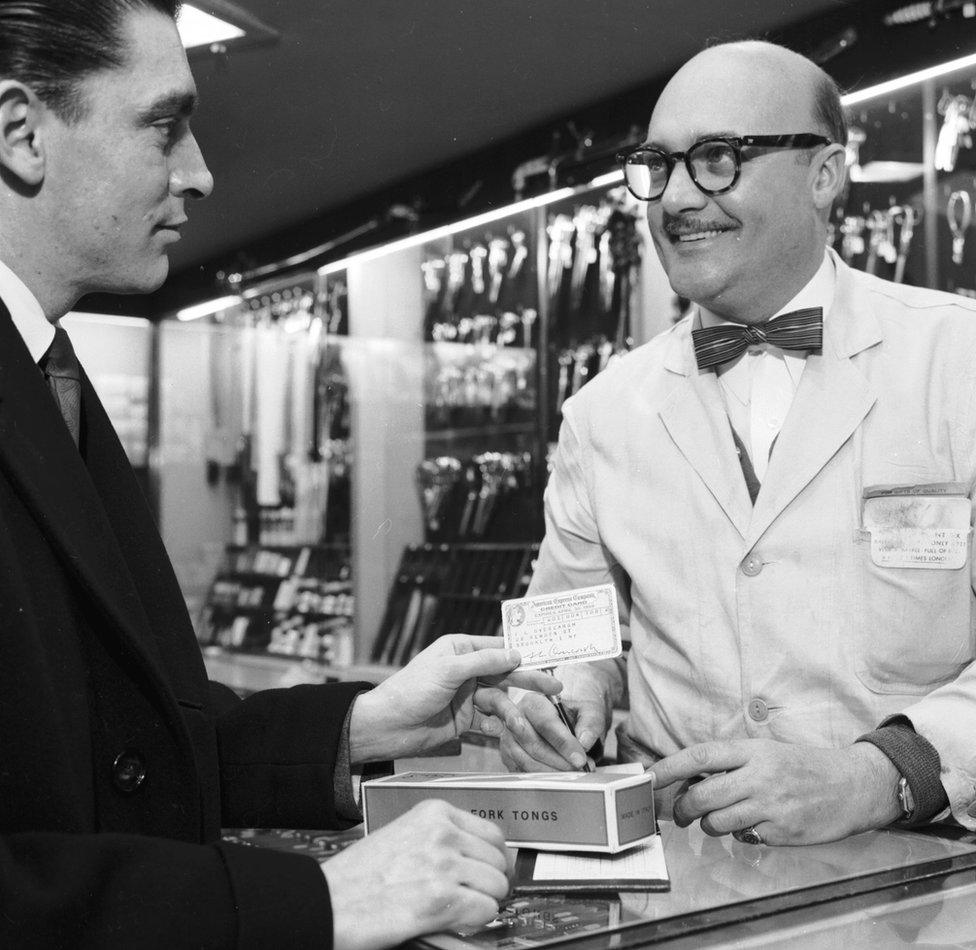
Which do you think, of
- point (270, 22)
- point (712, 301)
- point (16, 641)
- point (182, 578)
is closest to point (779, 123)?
point (712, 301)

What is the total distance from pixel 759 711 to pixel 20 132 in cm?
115

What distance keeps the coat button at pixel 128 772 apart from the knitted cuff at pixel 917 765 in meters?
0.84

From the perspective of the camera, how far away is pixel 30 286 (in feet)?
3.73

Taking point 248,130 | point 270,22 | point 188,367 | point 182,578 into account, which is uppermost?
point 270,22

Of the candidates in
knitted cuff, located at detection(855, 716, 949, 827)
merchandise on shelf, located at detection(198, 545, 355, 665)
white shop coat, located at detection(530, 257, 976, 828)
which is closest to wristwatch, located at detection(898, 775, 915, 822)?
knitted cuff, located at detection(855, 716, 949, 827)

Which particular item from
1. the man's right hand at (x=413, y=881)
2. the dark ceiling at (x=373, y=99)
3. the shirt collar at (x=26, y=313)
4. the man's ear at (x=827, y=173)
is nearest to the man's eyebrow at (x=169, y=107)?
the shirt collar at (x=26, y=313)

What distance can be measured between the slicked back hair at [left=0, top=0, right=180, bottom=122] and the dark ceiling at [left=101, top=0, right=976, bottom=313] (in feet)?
1.59

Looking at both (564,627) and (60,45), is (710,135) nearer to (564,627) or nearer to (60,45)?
(564,627)

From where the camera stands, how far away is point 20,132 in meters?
1.08

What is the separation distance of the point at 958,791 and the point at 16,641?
3.48 feet

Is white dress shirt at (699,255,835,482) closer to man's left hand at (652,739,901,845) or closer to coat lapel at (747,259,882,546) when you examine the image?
coat lapel at (747,259,882,546)

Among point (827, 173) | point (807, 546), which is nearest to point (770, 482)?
point (807, 546)

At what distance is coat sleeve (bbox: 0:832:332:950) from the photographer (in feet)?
2.70

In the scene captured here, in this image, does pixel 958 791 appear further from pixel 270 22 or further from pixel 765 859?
pixel 270 22
